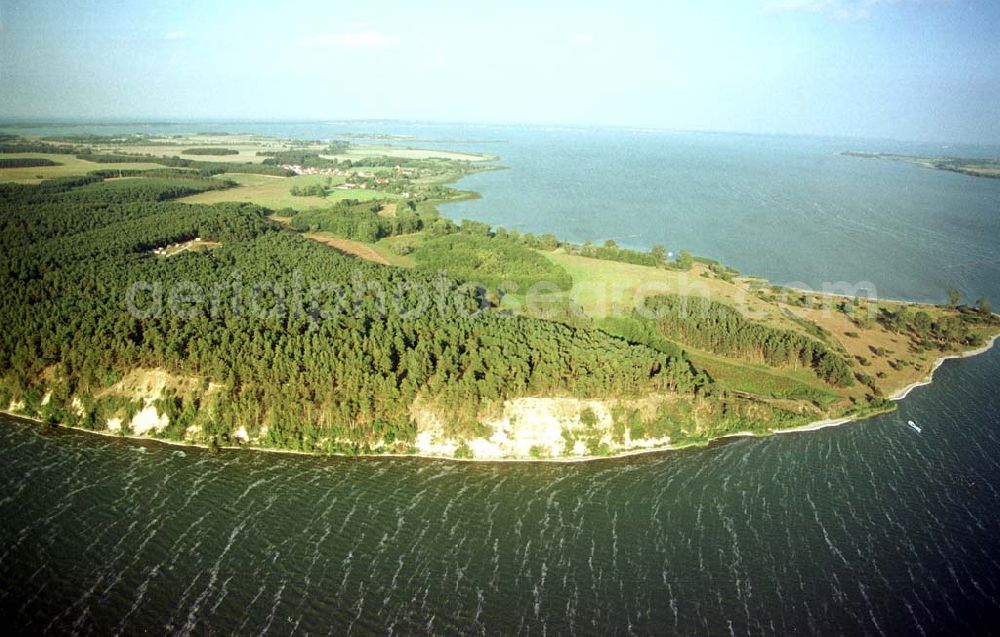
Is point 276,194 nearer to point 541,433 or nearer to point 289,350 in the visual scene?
point 289,350

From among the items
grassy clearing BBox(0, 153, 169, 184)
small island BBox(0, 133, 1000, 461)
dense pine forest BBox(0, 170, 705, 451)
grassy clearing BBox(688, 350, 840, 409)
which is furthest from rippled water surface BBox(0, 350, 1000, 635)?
grassy clearing BBox(0, 153, 169, 184)

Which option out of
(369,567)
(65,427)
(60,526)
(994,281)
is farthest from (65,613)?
(994,281)

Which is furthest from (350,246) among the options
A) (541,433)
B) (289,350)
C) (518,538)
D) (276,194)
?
(518,538)

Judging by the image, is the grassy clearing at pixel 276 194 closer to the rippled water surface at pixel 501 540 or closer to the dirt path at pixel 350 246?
the dirt path at pixel 350 246

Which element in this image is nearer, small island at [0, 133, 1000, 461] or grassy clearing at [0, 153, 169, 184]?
small island at [0, 133, 1000, 461]

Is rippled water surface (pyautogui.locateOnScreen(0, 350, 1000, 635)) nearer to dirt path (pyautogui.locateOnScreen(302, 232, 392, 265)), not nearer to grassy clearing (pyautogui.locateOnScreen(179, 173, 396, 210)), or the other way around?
dirt path (pyautogui.locateOnScreen(302, 232, 392, 265))

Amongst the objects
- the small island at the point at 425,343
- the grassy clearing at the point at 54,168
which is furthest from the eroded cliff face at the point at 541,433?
the grassy clearing at the point at 54,168
